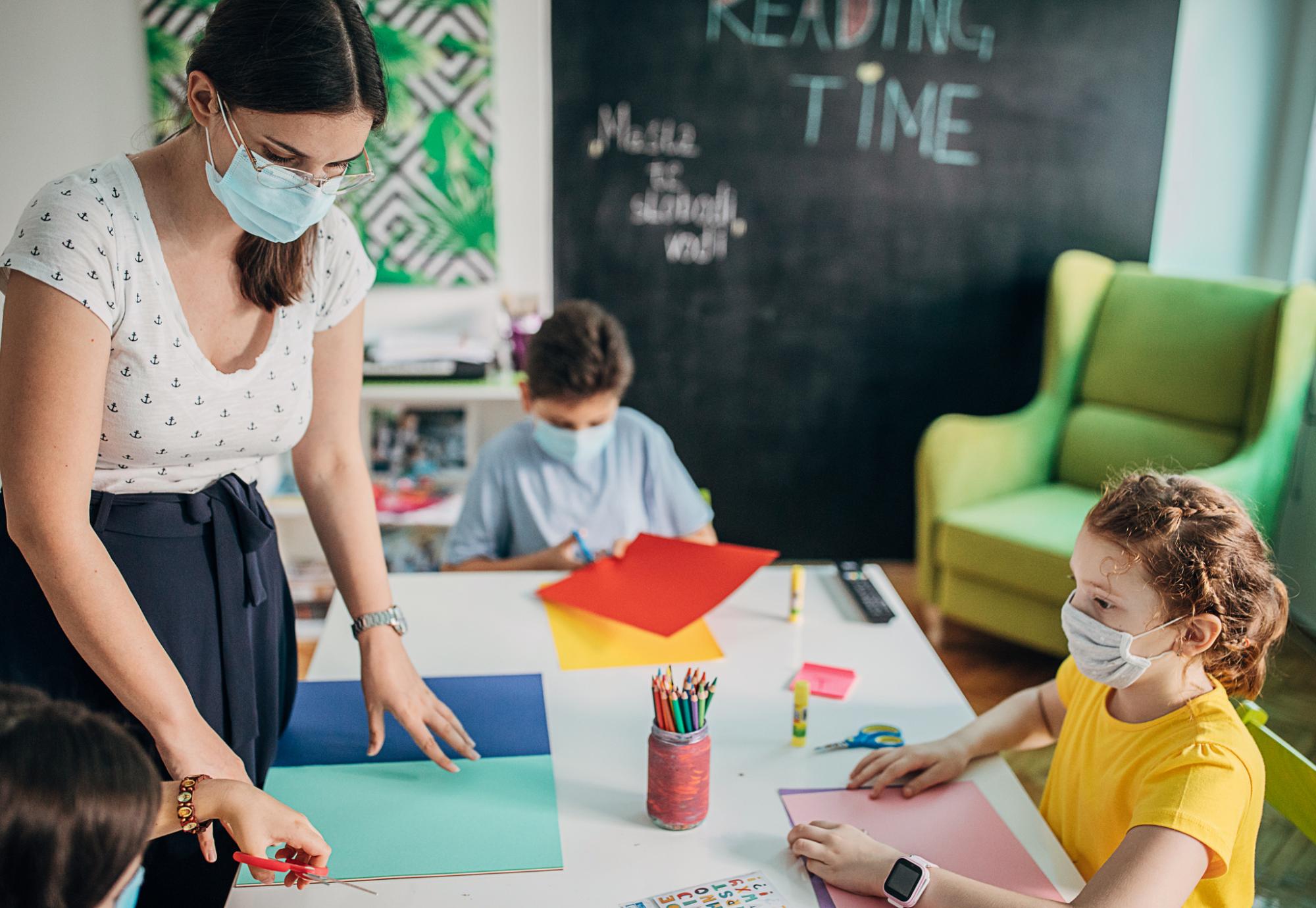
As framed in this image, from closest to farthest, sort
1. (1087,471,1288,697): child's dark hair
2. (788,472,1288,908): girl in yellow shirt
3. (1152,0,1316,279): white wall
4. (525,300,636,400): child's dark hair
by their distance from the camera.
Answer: (788,472,1288,908): girl in yellow shirt
(1087,471,1288,697): child's dark hair
(525,300,636,400): child's dark hair
(1152,0,1316,279): white wall

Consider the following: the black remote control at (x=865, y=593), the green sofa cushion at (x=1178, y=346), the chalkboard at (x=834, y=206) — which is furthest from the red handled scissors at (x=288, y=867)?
the green sofa cushion at (x=1178, y=346)

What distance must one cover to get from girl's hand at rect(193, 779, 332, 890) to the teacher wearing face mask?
4 cm

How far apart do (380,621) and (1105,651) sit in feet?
2.68

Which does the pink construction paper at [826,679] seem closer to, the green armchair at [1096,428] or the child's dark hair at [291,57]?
the child's dark hair at [291,57]

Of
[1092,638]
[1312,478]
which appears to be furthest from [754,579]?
[1312,478]

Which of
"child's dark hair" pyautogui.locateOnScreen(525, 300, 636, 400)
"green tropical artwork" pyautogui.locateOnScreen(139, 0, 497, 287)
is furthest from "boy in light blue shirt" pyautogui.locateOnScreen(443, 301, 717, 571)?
"green tropical artwork" pyautogui.locateOnScreen(139, 0, 497, 287)

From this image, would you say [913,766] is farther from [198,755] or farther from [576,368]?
[576,368]

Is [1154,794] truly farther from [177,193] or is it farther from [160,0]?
[160,0]

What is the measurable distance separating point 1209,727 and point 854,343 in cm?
245

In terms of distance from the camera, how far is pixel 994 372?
3.57 metres

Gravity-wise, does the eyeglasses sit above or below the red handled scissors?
above

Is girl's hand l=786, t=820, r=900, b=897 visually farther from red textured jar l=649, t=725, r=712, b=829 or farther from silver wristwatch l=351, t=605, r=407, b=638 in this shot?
silver wristwatch l=351, t=605, r=407, b=638

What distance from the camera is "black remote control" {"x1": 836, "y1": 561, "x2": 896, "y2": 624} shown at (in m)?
1.66

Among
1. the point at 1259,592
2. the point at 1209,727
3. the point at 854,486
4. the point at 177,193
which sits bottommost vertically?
the point at 854,486
